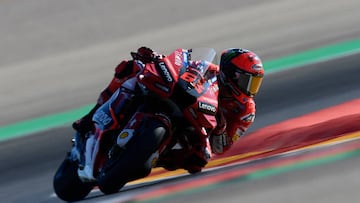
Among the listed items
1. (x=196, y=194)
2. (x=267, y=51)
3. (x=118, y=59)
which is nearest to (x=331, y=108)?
(x=267, y=51)

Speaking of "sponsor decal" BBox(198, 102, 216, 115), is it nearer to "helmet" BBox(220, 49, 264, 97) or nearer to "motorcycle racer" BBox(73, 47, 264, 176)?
"motorcycle racer" BBox(73, 47, 264, 176)

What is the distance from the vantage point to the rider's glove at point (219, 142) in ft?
21.1

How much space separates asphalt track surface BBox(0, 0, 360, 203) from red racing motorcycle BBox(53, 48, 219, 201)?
125 centimetres

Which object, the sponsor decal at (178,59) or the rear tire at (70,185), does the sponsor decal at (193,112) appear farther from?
the rear tire at (70,185)

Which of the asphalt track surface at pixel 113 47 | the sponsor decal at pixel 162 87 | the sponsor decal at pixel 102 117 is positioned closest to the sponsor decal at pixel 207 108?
the sponsor decal at pixel 162 87

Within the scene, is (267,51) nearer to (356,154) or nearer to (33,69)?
(33,69)

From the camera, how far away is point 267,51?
1126 cm

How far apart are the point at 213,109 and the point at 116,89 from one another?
0.88 metres

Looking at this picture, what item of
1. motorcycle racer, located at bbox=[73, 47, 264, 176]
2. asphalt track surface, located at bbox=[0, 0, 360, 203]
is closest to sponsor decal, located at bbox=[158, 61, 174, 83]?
motorcycle racer, located at bbox=[73, 47, 264, 176]

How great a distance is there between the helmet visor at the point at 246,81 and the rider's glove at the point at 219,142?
0.38 metres

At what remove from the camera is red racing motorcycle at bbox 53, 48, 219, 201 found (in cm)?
565

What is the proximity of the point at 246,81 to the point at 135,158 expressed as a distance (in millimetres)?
1213

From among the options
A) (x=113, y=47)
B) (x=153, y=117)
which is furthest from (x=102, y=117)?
(x=113, y=47)

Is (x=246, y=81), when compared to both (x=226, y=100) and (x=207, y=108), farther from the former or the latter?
(x=207, y=108)
